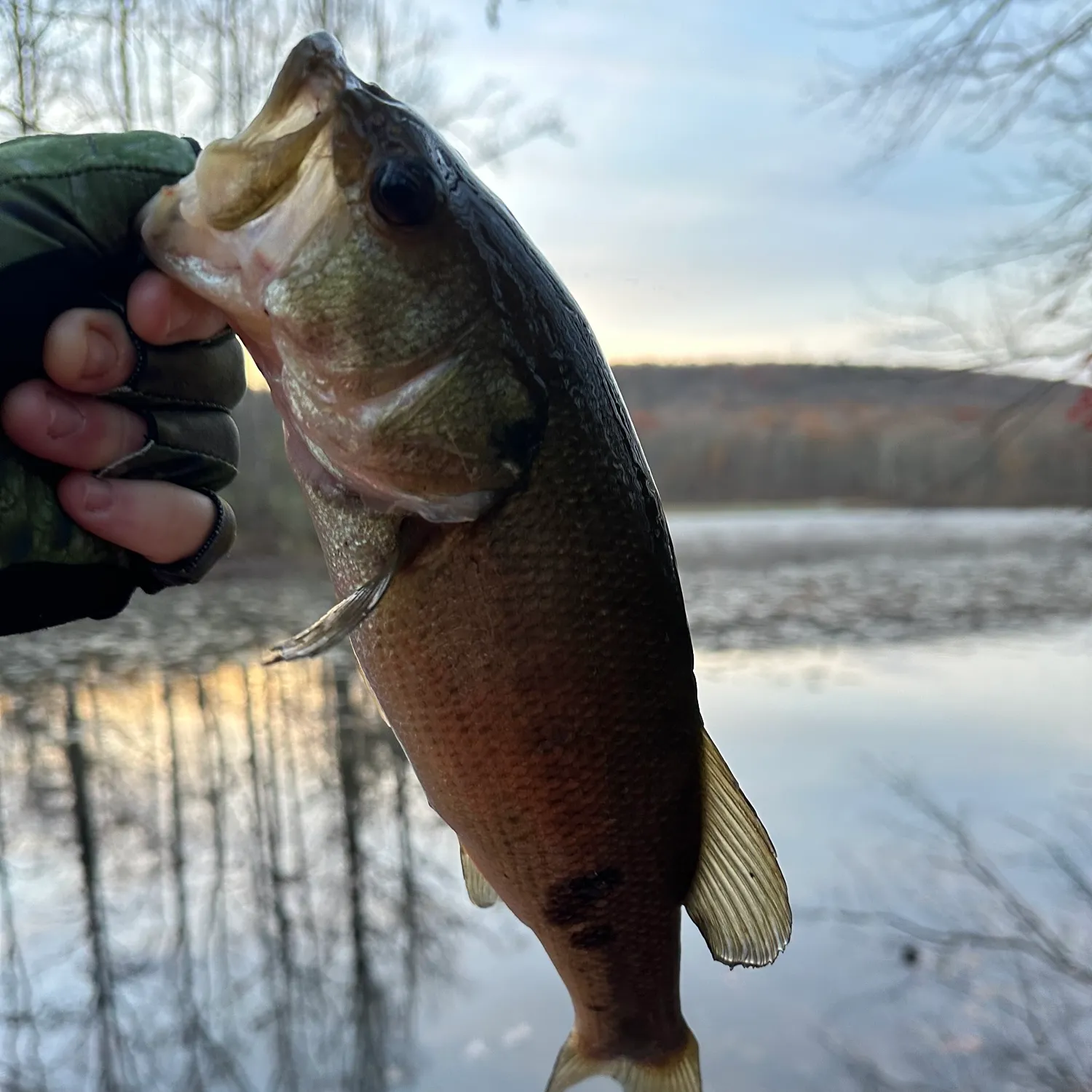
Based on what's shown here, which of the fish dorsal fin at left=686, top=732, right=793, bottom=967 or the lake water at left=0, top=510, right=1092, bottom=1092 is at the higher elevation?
the fish dorsal fin at left=686, top=732, right=793, bottom=967

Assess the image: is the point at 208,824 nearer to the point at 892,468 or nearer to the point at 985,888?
the point at 985,888

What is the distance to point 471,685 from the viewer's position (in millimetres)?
1278

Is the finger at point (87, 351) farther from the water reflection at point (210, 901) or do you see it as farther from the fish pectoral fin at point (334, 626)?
the water reflection at point (210, 901)

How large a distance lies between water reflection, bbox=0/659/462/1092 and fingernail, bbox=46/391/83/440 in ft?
13.7

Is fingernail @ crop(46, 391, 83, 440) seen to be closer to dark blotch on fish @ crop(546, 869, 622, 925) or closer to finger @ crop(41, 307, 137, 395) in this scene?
finger @ crop(41, 307, 137, 395)

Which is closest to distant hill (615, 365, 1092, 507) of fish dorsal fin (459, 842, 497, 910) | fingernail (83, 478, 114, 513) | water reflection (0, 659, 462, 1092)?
fish dorsal fin (459, 842, 497, 910)

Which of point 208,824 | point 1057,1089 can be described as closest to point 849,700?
point 1057,1089

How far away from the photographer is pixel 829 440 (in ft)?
73.7

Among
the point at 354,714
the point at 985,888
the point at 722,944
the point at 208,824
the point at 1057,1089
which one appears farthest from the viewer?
the point at 354,714

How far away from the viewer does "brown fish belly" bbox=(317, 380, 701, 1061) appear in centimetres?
127

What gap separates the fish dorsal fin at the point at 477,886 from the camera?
1.56 meters

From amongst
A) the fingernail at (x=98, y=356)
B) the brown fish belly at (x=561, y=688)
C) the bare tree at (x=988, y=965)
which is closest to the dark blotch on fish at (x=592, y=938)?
the brown fish belly at (x=561, y=688)

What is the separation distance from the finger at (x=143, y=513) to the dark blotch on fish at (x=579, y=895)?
0.90 metres

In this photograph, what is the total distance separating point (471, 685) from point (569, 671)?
146mm
